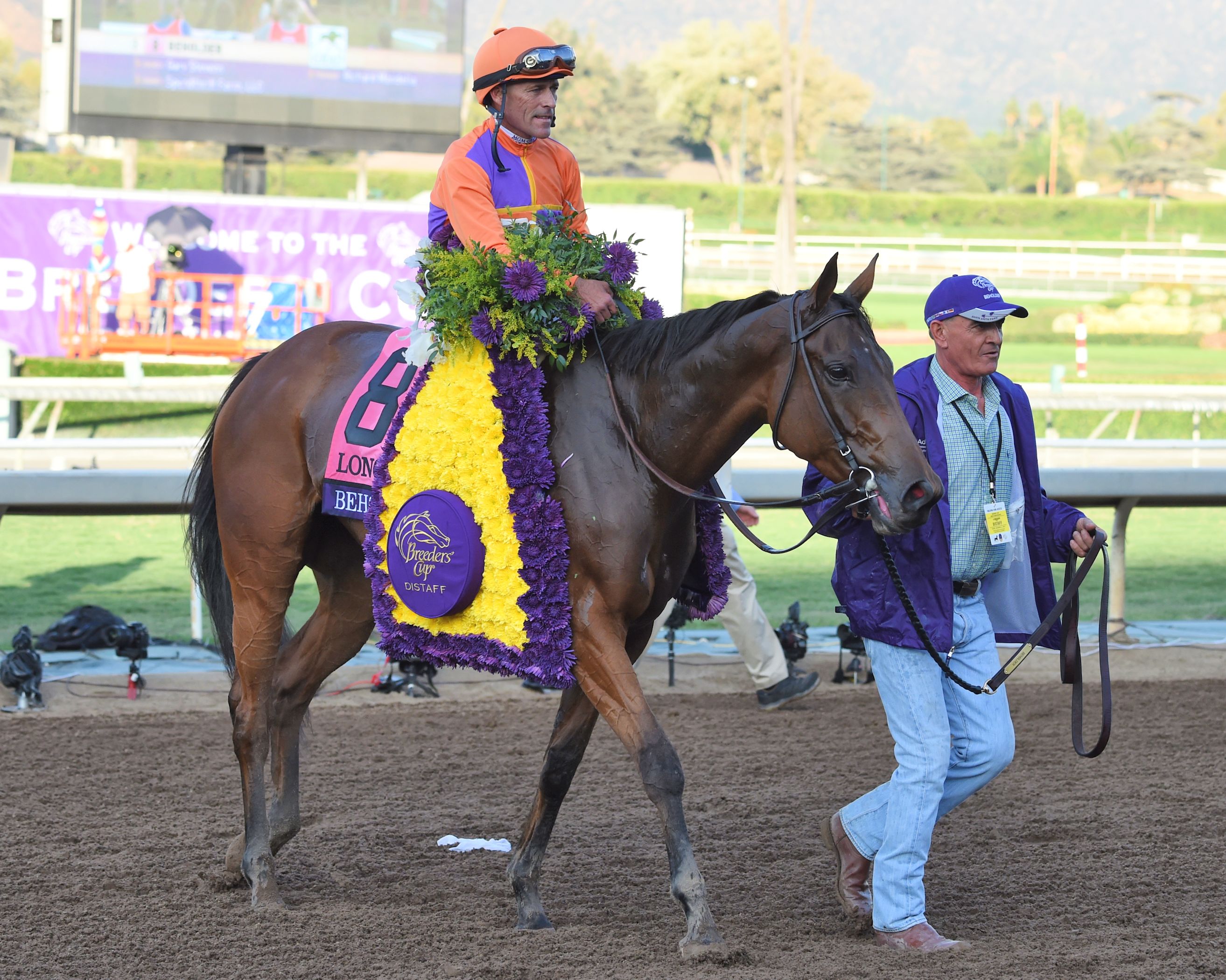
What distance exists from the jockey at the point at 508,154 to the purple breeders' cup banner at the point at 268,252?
13775mm

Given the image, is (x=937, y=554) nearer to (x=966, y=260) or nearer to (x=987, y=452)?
(x=987, y=452)

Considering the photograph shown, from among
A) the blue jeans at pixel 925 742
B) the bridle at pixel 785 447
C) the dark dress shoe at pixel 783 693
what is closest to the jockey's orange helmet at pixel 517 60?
the bridle at pixel 785 447

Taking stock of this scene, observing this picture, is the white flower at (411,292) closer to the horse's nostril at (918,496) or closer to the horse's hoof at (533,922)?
the horse's nostril at (918,496)

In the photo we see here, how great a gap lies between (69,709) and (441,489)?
3.20 metres

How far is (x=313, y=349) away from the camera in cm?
436

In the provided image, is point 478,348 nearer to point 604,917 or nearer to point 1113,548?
point 604,917

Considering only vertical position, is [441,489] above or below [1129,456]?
above

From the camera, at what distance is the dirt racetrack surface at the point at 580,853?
351 cm

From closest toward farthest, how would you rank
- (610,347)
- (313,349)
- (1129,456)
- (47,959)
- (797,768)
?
1. (47,959)
2. (610,347)
3. (313,349)
4. (797,768)
5. (1129,456)

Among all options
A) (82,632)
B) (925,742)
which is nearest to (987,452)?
(925,742)

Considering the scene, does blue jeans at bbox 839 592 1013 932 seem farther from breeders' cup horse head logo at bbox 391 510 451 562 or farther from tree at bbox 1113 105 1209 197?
tree at bbox 1113 105 1209 197

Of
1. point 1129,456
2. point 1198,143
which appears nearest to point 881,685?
point 1129,456

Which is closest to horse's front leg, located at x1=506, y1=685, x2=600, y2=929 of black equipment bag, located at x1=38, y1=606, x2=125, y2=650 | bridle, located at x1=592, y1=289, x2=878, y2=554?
bridle, located at x1=592, y1=289, x2=878, y2=554

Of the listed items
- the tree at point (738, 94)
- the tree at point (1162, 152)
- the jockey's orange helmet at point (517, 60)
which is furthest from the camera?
the tree at point (738, 94)
